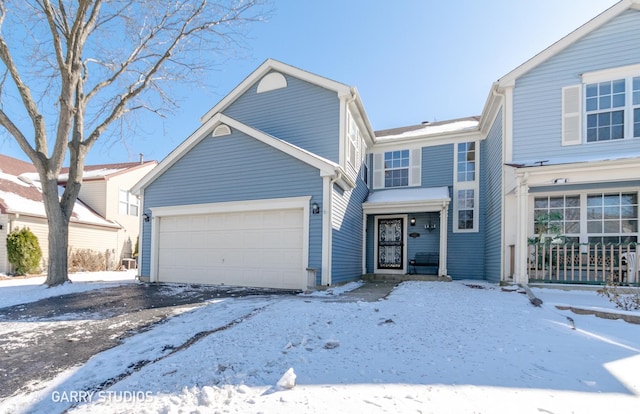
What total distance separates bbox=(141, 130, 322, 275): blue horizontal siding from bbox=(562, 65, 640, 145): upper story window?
639cm

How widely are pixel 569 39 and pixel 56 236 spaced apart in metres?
14.4

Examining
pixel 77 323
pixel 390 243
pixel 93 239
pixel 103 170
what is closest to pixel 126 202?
pixel 103 170

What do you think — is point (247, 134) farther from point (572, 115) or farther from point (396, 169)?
point (572, 115)

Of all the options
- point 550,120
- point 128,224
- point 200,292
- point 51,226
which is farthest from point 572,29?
point 128,224

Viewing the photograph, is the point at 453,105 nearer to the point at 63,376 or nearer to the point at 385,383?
the point at 385,383

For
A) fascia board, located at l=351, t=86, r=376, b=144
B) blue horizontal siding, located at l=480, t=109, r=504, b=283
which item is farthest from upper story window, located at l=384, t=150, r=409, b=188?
blue horizontal siding, located at l=480, t=109, r=504, b=283

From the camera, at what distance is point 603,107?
25.2 ft

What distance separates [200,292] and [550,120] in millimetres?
9548

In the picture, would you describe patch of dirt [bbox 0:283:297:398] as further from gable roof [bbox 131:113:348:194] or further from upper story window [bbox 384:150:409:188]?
upper story window [bbox 384:150:409:188]

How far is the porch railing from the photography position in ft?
21.7

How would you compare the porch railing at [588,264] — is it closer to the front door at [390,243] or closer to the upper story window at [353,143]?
the front door at [390,243]

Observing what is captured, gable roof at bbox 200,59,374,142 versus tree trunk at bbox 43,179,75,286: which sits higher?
gable roof at bbox 200,59,374,142

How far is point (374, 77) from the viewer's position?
1077cm

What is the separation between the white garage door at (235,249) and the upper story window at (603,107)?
7.07 m
